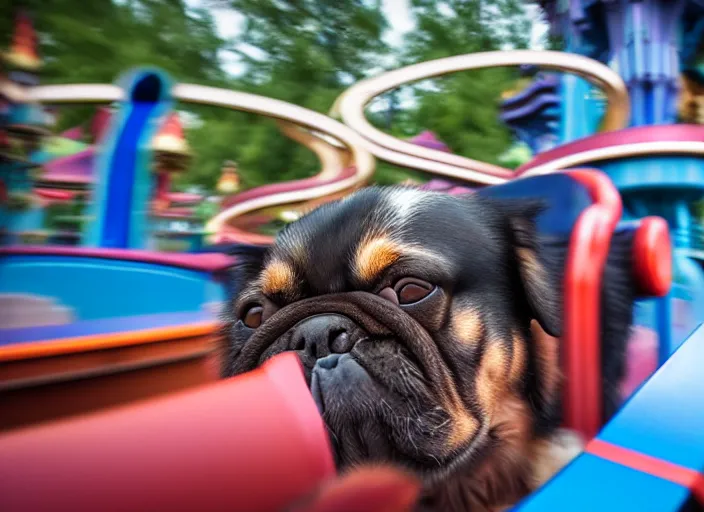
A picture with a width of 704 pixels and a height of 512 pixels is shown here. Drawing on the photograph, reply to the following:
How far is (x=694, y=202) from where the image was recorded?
214cm

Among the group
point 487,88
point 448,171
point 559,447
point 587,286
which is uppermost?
point 487,88

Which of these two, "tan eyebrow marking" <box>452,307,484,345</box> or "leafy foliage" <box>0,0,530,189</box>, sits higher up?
"leafy foliage" <box>0,0,530,189</box>

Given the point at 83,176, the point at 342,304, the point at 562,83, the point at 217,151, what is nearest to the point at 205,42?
the point at 217,151

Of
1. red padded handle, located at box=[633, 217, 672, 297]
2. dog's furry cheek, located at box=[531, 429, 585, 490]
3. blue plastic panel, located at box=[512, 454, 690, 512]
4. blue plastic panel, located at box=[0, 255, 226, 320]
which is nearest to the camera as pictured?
blue plastic panel, located at box=[512, 454, 690, 512]

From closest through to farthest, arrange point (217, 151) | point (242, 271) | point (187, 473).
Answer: point (187, 473) < point (242, 271) < point (217, 151)

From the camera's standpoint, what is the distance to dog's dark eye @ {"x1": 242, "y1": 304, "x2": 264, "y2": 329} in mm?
1193

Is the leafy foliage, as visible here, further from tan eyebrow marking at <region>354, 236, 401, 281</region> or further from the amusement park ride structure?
tan eyebrow marking at <region>354, 236, 401, 281</region>

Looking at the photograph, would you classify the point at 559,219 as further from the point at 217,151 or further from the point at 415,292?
the point at 217,151

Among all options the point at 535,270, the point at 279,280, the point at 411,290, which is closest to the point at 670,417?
the point at 535,270

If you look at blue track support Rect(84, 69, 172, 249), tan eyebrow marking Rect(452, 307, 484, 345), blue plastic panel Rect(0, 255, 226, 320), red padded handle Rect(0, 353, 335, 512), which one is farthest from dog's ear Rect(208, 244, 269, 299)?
blue track support Rect(84, 69, 172, 249)

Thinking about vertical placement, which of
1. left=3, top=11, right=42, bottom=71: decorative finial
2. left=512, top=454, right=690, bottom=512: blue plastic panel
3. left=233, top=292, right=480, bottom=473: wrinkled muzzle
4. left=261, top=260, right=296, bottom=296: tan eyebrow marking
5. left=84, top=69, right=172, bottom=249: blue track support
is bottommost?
left=512, top=454, right=690, bottom=512: blue plastic panel

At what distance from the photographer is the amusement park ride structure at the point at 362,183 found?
0.74 m

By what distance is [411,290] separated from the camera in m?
A: 1.05

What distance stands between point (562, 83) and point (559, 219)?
2754 mm
